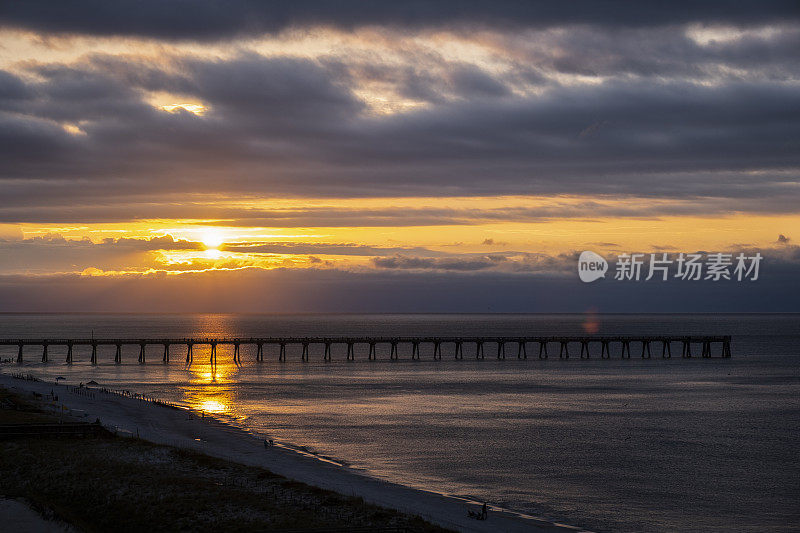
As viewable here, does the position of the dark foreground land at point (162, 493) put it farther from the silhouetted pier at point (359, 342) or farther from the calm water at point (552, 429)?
the silhouetted pier at point (359, 342)

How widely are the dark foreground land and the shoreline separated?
254cm

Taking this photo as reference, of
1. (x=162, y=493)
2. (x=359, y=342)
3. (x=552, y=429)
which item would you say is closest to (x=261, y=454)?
(x=162, y=493)

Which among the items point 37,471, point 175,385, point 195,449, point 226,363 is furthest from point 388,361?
point 37,471

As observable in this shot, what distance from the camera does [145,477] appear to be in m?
33.1

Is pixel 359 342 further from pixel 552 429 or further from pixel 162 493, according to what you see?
pixel 162 493

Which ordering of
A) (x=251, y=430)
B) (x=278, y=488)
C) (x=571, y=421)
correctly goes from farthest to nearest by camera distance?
(x=571, y=421) → (x=251, y=430) → (x=278, y=488)

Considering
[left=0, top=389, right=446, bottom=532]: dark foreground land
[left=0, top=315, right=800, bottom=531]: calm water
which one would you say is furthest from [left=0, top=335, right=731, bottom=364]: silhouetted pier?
[left=0, top=389, right=446, bottom=532]: dark foreground land

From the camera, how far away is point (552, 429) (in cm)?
5503

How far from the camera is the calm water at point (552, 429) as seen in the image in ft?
117

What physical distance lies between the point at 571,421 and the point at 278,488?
104 feet

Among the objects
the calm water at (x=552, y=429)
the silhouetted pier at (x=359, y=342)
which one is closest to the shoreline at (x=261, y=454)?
the calm water at (x=552, y=429)

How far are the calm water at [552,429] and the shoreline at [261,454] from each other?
1.80 metres

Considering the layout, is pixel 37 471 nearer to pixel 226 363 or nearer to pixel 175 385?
pixel 175 385

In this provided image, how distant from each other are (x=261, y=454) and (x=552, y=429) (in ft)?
69.8
